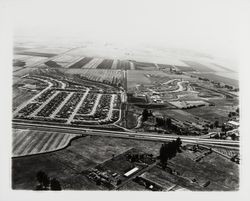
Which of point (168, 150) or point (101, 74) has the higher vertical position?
point (101, 74)

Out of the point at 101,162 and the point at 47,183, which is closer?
the point at 47,183

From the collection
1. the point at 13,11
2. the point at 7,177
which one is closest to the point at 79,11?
the point at 13,11

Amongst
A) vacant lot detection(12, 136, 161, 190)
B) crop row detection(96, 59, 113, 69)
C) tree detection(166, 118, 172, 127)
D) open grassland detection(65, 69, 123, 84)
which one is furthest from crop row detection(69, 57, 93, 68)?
tree detection(166, 118, 172, 127)

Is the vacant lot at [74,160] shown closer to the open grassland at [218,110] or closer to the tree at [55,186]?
the tree at [55,186]

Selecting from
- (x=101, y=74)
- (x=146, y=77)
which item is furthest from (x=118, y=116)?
(x=146, y=77)

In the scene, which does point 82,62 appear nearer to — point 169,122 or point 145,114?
point 145,114

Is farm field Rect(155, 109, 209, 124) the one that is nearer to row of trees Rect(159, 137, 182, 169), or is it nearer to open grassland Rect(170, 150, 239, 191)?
row of trees Rect(159, 137, 182, 169)

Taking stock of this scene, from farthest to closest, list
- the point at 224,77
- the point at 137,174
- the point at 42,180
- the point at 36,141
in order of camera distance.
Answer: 1. the point at 224,77
2. the point at 36,141
3. the point at 137,174
4. the point at 42,180
